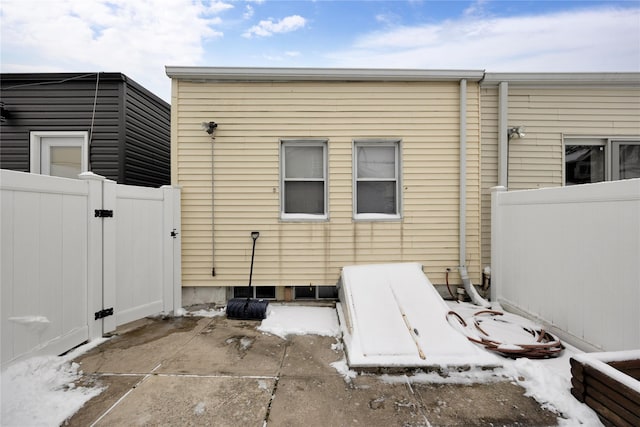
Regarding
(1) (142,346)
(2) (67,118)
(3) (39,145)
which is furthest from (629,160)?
(3) (39,145)

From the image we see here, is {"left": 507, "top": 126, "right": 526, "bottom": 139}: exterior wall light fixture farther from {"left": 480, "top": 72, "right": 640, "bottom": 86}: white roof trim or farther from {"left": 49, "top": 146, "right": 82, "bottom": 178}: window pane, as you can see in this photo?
{"left": 49, "top": 146, "right": 82, "bottom": 178}: window pane

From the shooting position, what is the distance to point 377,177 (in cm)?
467

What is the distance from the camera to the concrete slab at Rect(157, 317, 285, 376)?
270 centimetres

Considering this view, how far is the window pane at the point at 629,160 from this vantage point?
483cm

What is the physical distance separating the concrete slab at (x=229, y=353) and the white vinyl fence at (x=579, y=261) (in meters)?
3.26

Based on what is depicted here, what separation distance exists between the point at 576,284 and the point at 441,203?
1.99 meters

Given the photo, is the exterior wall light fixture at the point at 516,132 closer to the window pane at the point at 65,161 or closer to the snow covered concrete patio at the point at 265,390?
the snow covered concrete patio at the point at 265,390

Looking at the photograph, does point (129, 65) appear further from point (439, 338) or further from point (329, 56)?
point (439, 338)

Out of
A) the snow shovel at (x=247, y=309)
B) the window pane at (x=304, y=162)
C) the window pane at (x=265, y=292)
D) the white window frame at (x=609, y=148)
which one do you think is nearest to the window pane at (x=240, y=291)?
the window pane at (x=265, y=292)

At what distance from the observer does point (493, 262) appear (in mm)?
4477

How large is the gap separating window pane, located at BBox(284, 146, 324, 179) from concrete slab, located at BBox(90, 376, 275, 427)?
10.2 ft

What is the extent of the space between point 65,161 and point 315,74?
4953mm

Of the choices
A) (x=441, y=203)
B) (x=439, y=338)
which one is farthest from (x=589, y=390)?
(x=441, y=203)

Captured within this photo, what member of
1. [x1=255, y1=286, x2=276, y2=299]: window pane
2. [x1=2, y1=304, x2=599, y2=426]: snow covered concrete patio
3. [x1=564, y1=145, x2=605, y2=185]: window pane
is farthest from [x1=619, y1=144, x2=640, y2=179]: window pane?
[x1=255, y1=286, x2=276, y2=299]: window pane
